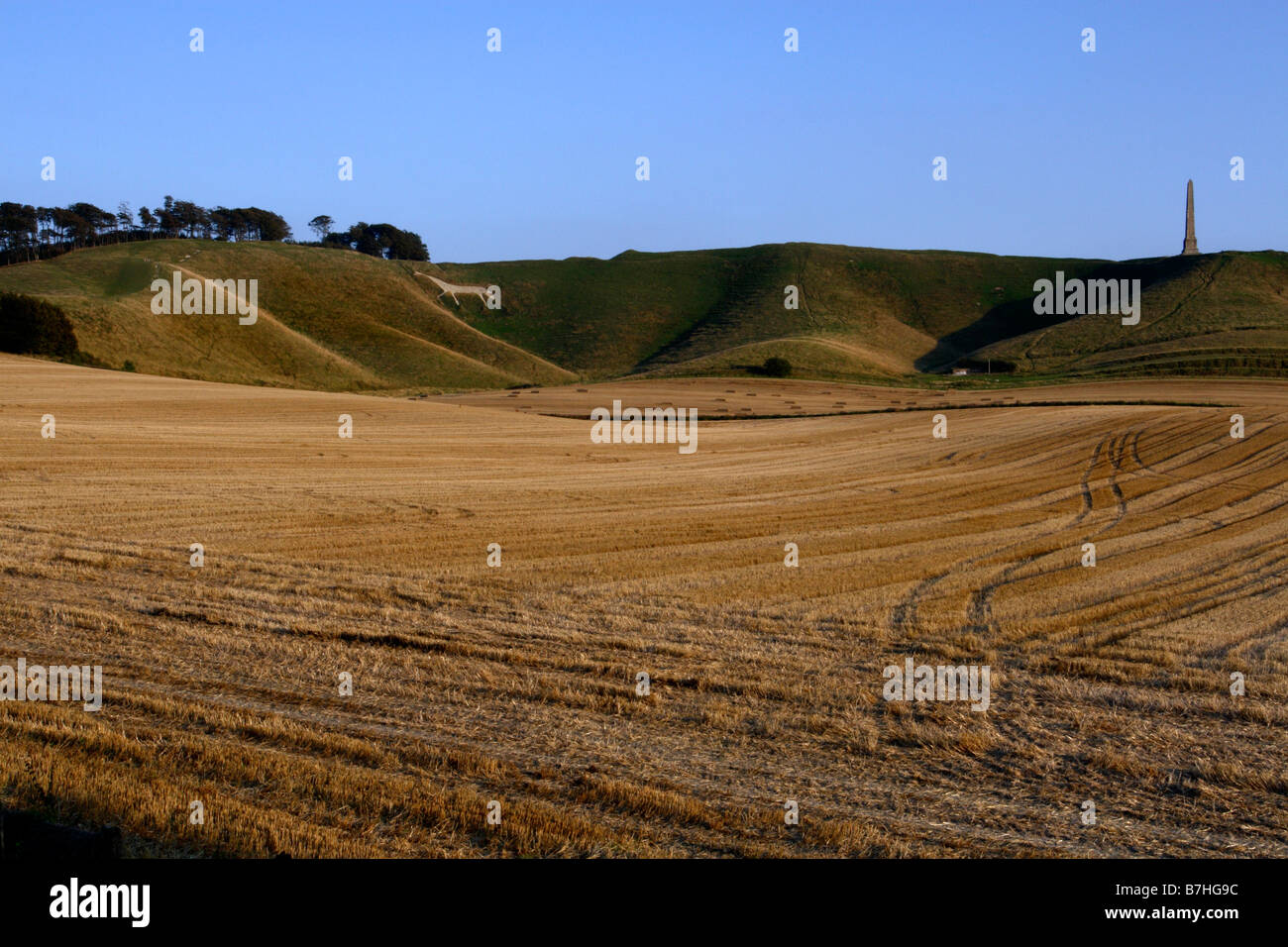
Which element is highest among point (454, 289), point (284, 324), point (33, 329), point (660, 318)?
point (454, 289)

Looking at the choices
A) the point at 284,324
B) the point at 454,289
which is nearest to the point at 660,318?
the point at 454,289

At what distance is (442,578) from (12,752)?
8.68 m

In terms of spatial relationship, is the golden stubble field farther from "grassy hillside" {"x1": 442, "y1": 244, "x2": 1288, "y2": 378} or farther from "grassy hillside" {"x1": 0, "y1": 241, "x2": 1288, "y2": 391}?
"grassy hillside" {"x1": 442, "y1": 244, "x2": 1288, "y2": 378}

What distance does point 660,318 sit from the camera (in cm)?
16088

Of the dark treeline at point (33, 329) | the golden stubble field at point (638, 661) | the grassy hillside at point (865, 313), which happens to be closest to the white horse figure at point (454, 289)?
the grassy hillside at point (865, 313)

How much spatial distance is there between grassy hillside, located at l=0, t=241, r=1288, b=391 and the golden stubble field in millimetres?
64387

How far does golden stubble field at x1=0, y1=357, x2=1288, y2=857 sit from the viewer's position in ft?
25.0

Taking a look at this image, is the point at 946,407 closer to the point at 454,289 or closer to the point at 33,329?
the point at 33,329

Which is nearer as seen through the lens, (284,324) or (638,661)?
(638,661)

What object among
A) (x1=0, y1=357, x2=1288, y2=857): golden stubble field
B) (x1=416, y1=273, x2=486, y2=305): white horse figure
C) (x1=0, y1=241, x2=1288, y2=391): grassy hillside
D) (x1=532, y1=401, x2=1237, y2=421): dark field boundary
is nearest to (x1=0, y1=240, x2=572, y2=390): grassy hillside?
(x1=0, y1=241, x2=1288, y2=391): grassy hillside

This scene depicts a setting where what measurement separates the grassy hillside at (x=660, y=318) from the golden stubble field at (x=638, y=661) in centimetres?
6439

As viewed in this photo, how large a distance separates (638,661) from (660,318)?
151m
